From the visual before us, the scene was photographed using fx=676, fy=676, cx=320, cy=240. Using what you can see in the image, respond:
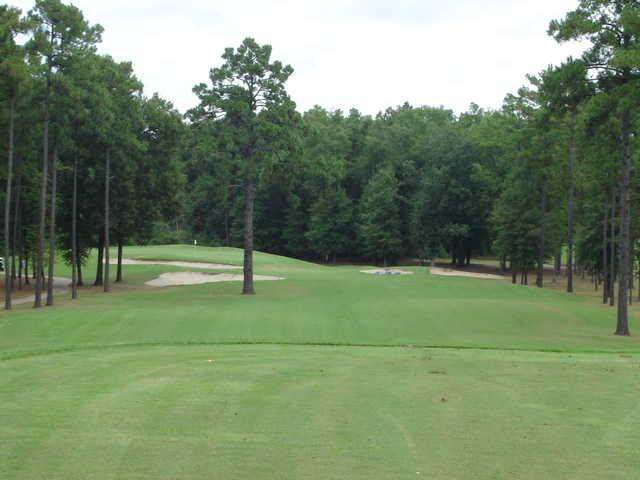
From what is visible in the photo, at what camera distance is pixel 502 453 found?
7.48 m

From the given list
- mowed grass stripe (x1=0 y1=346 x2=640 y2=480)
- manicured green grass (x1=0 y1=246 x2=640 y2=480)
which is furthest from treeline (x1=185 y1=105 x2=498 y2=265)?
mowed grass stripe (x1=0 y1=346 x2=640 y2=480)

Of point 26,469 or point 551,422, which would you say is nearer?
point 26,469

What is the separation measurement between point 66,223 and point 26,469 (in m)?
41.4

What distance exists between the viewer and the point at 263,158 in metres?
35.5

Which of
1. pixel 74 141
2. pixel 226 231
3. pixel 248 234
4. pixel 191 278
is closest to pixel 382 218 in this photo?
pixel 226 231

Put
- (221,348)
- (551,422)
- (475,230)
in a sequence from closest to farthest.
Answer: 1. (551,422)
2. (221,348)
3. (475,230)

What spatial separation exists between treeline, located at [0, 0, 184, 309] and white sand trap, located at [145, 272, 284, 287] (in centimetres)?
328

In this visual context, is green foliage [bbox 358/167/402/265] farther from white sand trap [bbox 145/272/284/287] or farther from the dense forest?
white sand trap [bbox 145/272/284/287]

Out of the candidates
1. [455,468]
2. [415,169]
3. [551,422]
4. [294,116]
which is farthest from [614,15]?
[415,169]

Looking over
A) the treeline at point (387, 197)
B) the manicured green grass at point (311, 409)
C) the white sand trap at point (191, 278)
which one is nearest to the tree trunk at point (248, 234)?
the white sand trap at point (191, 278)

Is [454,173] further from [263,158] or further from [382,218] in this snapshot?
[263,158]

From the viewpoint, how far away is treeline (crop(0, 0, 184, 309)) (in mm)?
29469

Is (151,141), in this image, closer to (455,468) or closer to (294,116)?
(294,116)

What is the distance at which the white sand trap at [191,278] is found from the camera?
48.6 metres
